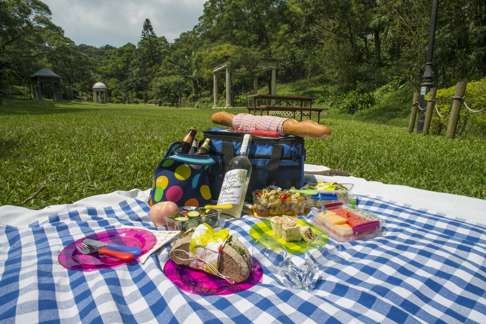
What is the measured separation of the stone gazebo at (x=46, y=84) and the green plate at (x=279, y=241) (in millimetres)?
35307

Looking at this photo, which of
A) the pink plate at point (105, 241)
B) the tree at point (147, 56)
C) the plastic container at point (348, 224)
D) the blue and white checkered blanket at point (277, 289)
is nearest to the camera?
the blue and white checkered blanket at point (277, 289)

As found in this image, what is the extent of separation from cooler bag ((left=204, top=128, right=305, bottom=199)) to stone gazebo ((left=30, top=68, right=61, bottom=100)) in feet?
114

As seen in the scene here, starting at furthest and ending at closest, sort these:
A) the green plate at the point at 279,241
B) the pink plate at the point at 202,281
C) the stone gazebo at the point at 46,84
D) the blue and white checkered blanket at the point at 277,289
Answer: the stone gazebo at the point at 46,84 → the green plate at the point at 279,241 → the pink plate at the point at 202,281 → the blue and white checkered blanket at the point at 277,289

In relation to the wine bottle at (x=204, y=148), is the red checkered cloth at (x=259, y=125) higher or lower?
higher

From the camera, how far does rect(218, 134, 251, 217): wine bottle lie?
204 cm

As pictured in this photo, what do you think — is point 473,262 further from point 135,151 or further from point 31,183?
point 135,151

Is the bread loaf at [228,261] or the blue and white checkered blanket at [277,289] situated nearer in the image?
the blue and white checkered blanket at [277,289]

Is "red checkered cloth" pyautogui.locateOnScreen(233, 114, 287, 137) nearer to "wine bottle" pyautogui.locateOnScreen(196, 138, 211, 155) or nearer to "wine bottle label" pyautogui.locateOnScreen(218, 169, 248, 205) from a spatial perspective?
"wine bottle" pyautogui.locateOnScreen(196, 138, 211, 155)

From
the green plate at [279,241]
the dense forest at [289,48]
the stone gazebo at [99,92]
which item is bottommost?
the green plate at [279,241]

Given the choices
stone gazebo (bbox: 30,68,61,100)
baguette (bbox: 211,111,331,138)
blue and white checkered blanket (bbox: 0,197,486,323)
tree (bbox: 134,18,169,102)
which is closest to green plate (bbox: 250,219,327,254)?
blue and white checkered blanket (bbox: 0,197,486,323)

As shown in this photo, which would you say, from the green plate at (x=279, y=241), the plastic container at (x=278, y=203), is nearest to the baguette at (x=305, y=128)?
the plastic container at (x=278, y=203)

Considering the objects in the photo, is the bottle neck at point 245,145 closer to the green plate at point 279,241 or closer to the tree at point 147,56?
the green plate at point 279,241

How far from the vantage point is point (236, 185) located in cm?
206

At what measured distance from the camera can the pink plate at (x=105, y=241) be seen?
146 cm
